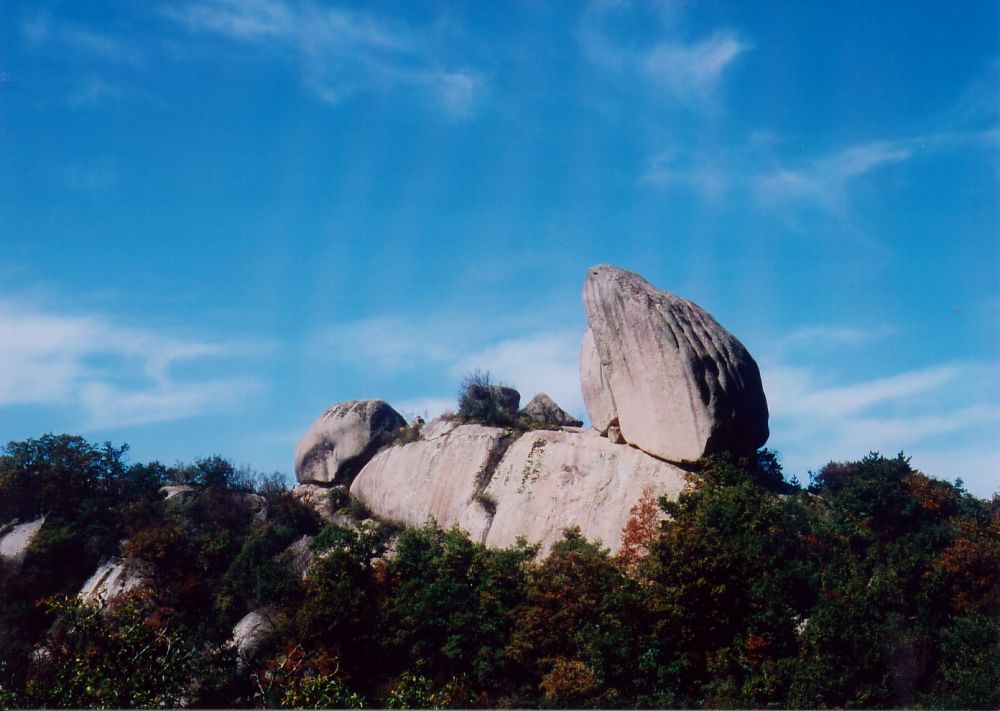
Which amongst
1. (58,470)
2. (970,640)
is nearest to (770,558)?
(970,640)

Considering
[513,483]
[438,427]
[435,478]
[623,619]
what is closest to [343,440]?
[438,427]

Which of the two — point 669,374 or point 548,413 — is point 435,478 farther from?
point 669,374

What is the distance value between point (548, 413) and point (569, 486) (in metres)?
6.87

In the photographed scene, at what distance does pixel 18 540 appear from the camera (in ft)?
100

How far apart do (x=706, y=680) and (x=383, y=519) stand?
48.4 feet

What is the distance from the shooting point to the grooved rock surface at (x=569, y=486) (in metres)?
23.4

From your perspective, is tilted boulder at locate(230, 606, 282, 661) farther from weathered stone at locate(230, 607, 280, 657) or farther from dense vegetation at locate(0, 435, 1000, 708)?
dense vegetation at locate(0, 435, 1000, 708)

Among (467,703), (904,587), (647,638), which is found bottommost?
(467,703)

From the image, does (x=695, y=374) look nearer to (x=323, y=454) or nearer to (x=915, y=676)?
(x=915, y=676)

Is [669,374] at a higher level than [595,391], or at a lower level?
lower

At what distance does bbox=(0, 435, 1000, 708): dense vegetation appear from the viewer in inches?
705

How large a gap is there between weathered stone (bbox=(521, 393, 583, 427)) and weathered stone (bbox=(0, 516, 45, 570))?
725 inches

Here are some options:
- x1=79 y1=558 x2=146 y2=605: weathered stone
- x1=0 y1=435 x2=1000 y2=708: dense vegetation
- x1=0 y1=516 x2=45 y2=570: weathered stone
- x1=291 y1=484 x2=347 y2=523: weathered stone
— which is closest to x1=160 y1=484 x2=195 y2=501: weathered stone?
x1=79 y1=558 x2=146 y2=605: weathered stone

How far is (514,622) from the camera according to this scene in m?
19.6
